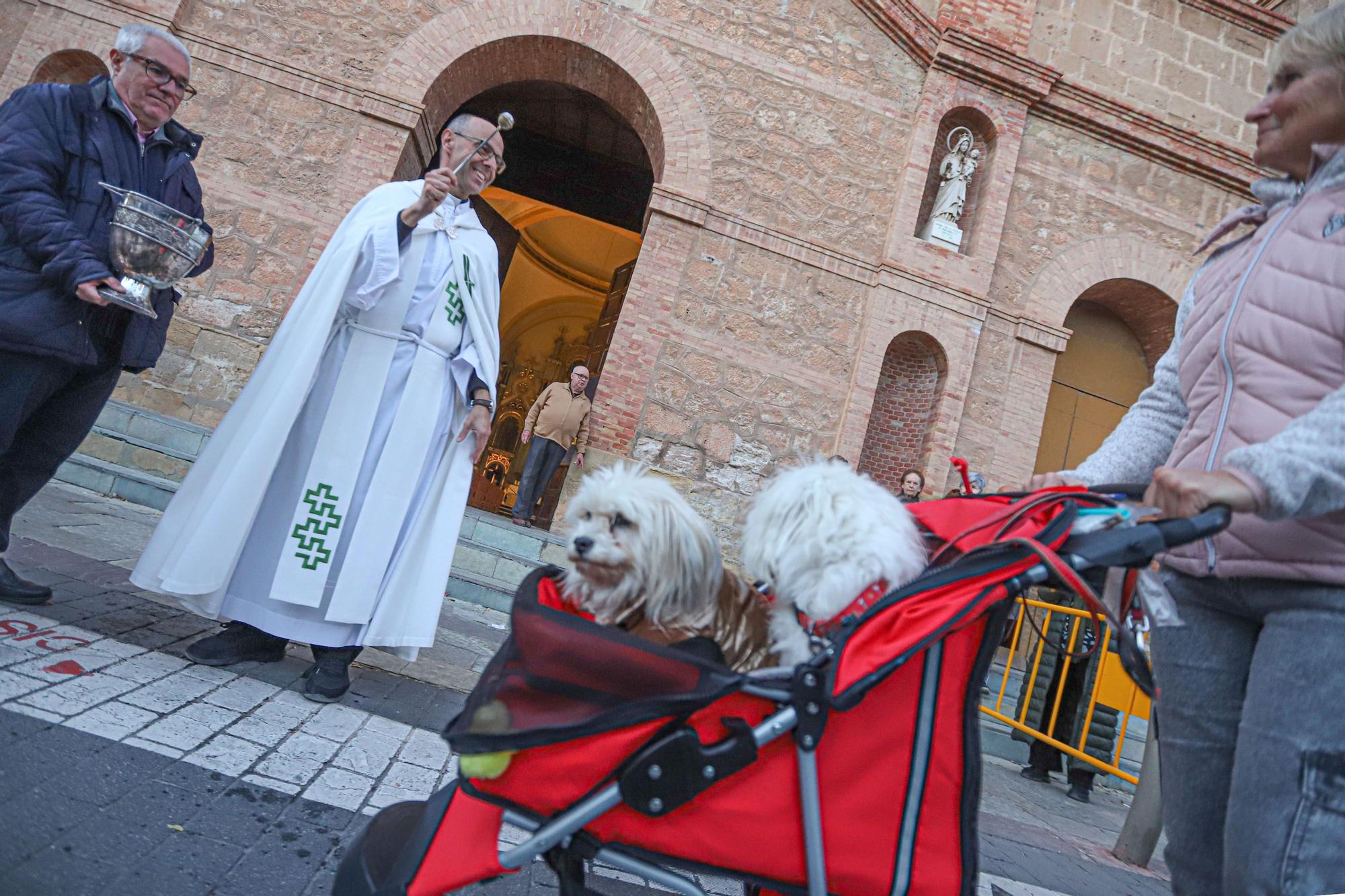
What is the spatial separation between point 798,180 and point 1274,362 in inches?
353

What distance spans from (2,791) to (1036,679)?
567 cm

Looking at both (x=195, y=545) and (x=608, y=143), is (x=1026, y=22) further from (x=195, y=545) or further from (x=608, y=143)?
(x=195, y=545)

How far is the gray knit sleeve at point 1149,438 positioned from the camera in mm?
1782

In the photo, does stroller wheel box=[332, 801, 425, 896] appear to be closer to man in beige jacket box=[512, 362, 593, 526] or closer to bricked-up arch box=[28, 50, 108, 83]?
man in beige jacket box=[512, 362, 593, 526]

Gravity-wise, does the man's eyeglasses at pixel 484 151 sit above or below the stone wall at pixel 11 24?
below

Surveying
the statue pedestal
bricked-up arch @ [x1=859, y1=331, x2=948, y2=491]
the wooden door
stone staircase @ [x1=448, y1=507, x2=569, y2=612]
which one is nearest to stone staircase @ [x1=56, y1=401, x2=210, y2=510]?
stone staircase @ [x1=448, y1=507, x2=569, y2=612]

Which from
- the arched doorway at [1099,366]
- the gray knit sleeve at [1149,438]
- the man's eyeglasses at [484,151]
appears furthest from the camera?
the arched doorway at [1099,366]

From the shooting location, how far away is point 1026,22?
33.7 ft

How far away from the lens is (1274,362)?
1.33 metres

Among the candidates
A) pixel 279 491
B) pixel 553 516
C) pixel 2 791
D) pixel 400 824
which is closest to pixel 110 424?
pixel 553 516

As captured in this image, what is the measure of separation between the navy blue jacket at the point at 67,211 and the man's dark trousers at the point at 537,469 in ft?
Answer: 19.5

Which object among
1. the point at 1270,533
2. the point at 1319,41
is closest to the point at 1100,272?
the point at 1319,41

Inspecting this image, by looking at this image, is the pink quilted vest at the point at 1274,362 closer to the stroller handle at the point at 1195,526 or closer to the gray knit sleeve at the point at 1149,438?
the stroller handle at the point at 1195,526

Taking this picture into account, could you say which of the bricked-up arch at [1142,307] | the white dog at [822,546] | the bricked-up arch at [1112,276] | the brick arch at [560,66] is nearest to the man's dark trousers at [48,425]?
the white dog at [822,546]
